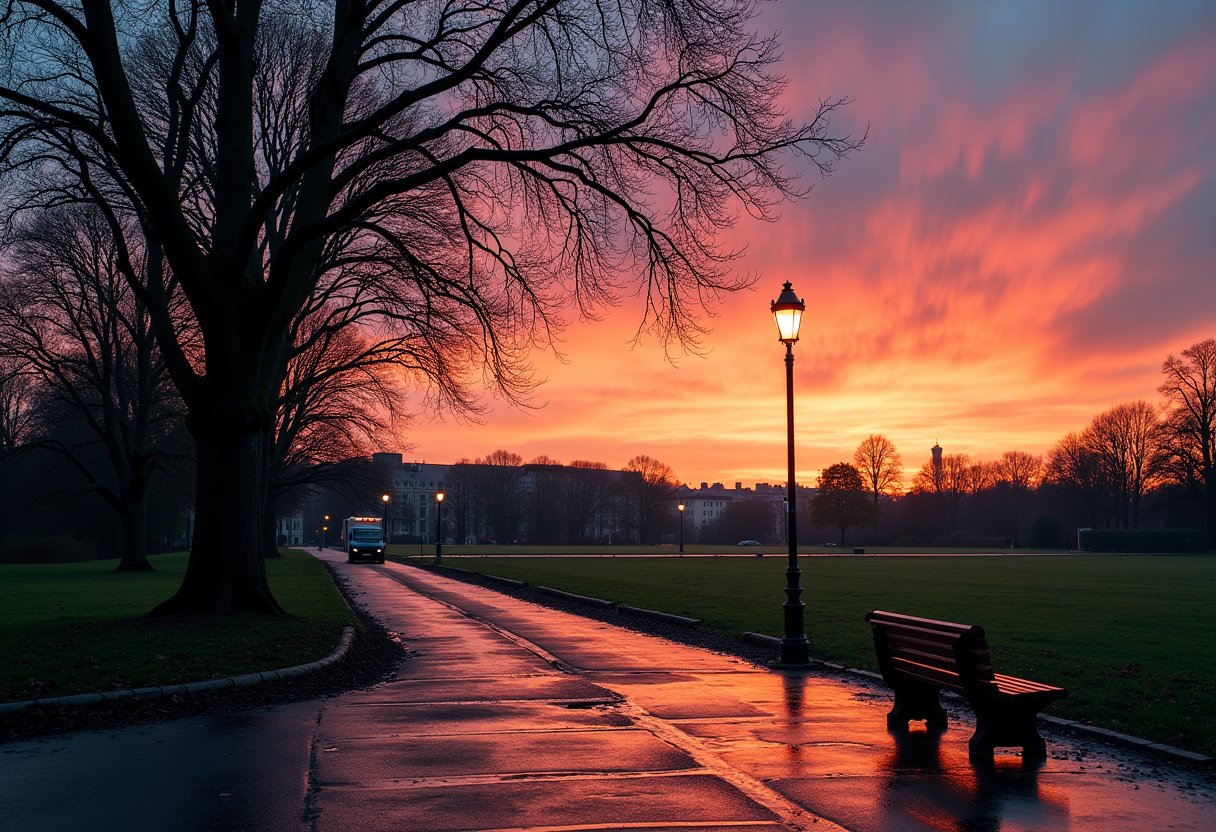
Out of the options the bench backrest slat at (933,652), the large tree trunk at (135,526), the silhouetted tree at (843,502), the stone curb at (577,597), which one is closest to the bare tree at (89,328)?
the large tree trunk at (135,526)

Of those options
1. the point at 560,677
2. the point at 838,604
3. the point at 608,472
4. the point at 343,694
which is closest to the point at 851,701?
the point at 560,677

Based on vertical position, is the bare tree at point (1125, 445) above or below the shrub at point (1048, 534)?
above

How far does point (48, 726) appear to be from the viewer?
955 cm

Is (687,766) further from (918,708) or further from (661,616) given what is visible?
(661,616)

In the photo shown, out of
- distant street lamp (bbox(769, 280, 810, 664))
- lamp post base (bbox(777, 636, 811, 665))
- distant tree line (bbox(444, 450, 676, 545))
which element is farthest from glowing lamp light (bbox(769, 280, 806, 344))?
distant tree line (bbox(444, 450, 676, 545))

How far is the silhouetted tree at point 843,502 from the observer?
106375 millimetres

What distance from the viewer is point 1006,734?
8.19m

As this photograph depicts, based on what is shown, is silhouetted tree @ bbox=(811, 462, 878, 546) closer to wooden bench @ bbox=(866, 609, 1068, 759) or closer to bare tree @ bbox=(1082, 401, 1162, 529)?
bare tree @ bbox=(1082, 401, 1162, 529)

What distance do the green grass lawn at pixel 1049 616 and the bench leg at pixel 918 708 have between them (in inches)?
63.1

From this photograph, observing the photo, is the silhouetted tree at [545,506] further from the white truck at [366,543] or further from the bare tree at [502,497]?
the white truck at [366,543]

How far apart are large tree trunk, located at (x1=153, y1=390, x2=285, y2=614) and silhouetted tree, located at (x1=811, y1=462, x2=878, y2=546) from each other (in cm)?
9366

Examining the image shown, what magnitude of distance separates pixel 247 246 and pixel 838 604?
15832 millimetres

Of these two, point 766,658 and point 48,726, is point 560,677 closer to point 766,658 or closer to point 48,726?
point 766,658

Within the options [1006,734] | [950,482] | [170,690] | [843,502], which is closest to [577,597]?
[170,690]
